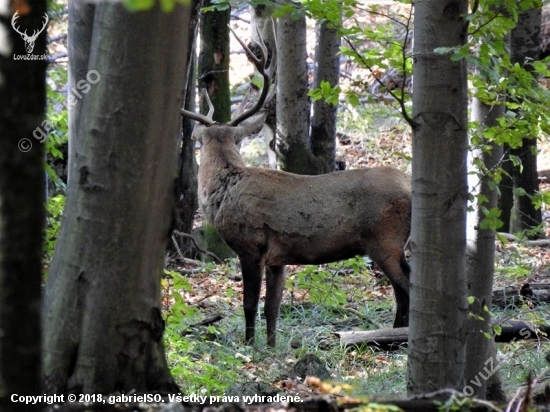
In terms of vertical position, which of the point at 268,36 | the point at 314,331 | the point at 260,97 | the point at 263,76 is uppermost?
the point at 268,36

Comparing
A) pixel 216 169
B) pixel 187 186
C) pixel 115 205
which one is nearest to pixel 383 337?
pixel 216 169

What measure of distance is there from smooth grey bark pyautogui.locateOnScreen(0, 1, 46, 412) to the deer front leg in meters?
6.13

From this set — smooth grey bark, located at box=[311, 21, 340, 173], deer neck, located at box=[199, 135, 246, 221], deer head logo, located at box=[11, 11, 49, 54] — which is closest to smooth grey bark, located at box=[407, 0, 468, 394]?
deer head logo, located at box=[11, 11, 49, 54]

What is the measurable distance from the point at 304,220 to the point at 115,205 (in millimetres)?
5101

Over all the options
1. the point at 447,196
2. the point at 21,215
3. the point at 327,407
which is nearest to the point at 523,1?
the point at 447,196

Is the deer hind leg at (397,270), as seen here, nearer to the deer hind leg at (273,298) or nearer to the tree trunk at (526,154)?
the deer hind leg at (273,298)

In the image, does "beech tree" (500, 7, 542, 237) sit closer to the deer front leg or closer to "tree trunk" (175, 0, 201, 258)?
the deer front leg

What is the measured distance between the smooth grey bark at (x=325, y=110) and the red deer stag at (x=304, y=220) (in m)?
3.05

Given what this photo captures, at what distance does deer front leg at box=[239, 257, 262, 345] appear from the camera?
26.2 feet

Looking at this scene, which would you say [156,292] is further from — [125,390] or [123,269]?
[125,390]

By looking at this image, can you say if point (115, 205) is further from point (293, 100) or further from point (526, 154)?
point (526, 154)

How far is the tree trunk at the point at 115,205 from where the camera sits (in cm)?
336

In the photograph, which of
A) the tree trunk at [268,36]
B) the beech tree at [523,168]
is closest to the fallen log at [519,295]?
the beech tree at [523,168]

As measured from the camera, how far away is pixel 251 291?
816 cm
